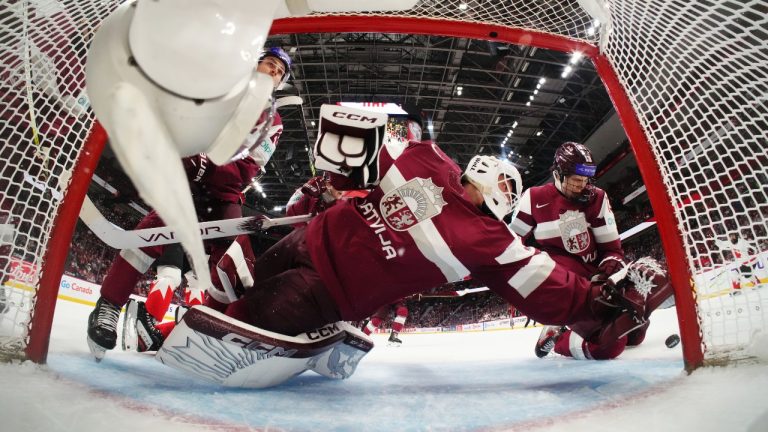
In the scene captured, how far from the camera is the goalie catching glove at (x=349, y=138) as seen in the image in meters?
0.99

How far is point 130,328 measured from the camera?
1926mm

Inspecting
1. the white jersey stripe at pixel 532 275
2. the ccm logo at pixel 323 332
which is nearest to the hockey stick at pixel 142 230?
the ccm logo at pixel 323 332

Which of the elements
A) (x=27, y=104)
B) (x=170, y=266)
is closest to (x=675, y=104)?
(x=27, y=104)

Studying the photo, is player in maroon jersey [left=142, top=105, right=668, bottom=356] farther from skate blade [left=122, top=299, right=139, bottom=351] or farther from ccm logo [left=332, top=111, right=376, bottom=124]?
skate blade [left=122, top=299, right=139, bottom=351]

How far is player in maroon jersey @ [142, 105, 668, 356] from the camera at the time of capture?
123cm

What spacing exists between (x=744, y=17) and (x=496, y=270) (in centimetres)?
94

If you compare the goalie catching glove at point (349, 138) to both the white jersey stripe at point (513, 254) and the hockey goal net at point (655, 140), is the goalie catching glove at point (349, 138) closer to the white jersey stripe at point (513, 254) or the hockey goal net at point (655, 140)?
the white jersey stripe at point (513, 254)

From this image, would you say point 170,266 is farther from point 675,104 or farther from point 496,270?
point 675,104

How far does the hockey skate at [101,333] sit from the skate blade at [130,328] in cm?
32

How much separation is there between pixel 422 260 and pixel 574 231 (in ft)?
5.10

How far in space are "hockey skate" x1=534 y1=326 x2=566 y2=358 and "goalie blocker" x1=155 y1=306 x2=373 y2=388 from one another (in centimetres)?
145

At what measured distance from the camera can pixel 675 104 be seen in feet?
4.82

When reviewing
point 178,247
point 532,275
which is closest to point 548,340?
point 532,275

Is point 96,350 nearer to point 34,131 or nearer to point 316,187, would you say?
point 34,131
